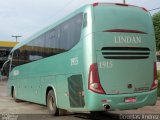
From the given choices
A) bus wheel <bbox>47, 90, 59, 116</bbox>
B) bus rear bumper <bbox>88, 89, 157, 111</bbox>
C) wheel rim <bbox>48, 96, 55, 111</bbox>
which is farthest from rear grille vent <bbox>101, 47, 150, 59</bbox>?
wheel rim <bbox>48, 96, 55, 111</bbox>

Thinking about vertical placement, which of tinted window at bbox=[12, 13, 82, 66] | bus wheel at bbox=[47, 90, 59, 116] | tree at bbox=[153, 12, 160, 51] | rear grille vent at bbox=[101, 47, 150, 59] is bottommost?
bus wheel at bbox=[47, 90, 59, 116]

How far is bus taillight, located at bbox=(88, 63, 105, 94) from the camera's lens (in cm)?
1105

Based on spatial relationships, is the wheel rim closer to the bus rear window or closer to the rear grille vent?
the rear grille vent

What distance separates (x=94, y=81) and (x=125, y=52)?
1.32 meters

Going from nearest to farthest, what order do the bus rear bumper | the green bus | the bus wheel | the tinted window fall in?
the bus rear bumper
the green bus
the tinted window
the bus wheel

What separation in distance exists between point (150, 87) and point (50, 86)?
4.29 metres

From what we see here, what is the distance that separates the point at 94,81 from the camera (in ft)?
36.3

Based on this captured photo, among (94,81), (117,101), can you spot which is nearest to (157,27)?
(117,101)

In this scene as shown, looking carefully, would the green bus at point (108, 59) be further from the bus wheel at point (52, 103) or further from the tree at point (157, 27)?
the tree at point (157, 27)

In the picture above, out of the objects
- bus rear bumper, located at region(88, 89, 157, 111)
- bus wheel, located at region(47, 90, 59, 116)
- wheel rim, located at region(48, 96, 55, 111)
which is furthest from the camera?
wheel rim, located at region(48, 96, 55, 111)

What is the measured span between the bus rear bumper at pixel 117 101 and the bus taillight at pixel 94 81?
0.20 m

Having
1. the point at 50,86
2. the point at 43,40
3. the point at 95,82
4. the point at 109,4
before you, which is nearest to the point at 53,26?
the point at 43,40

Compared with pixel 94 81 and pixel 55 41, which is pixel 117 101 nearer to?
pixel 94 81

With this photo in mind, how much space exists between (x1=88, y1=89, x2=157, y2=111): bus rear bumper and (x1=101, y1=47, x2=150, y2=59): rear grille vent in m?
1.12
